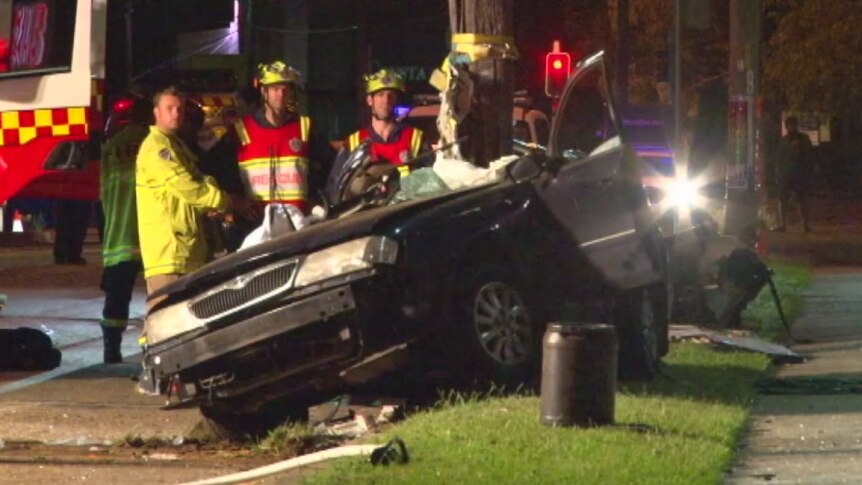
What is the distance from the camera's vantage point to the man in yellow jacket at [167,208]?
1027cm

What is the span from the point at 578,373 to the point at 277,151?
2.74 m

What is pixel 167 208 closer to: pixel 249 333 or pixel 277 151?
pixel 277 151

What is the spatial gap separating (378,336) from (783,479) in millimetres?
1912

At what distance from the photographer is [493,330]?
8992mm

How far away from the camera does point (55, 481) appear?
26.3ft

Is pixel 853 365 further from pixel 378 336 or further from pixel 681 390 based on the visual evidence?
pixel 378 336

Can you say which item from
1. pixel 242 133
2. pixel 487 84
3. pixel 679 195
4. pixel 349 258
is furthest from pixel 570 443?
pixel 679 195

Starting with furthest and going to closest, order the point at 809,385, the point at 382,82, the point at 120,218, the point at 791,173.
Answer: the point at 791,173 → the point at 120,218 → the point at 809,385 → the point at 382,82

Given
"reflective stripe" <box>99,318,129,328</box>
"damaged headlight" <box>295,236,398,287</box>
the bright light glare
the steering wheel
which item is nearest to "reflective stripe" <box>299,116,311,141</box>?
the steering wheel

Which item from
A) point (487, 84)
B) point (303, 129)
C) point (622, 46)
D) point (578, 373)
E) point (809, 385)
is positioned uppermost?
point (622, 46)

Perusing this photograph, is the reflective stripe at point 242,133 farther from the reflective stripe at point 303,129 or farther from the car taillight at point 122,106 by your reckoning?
the car taillight at point 122,106

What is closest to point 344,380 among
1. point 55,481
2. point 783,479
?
point 55,481

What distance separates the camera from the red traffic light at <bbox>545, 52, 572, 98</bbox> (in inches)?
793

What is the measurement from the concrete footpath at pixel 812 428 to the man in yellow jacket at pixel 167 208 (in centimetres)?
315
